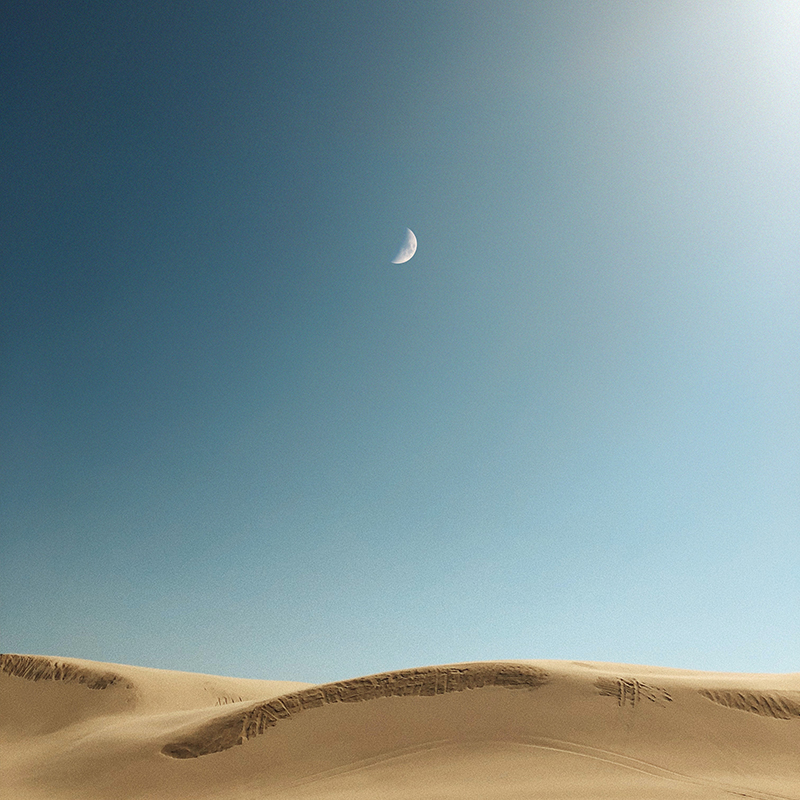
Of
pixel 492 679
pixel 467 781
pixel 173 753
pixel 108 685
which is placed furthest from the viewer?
pixel 108 685

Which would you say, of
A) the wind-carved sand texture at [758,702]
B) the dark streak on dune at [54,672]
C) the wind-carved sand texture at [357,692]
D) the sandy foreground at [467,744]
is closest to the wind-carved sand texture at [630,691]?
the sandy foreground at [467,744]

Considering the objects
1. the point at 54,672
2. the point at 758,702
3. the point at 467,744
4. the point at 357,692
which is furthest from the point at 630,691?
the point at 54,672

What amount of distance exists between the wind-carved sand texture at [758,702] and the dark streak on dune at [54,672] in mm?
26284

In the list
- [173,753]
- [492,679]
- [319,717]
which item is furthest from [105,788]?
[492,679]

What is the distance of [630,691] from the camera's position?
54.9ft

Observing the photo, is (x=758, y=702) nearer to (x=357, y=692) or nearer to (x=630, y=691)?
(x=630, y=691)

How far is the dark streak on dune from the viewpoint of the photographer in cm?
3070

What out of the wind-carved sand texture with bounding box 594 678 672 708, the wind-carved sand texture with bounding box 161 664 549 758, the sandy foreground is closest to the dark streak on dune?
the sandy foreground

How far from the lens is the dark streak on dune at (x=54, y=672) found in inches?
1209

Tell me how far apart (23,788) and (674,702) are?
17.7m

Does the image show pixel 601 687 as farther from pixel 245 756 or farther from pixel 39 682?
pixel 39 682

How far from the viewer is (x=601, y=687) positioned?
16.9 m

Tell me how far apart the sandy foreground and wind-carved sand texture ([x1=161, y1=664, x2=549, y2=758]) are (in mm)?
41

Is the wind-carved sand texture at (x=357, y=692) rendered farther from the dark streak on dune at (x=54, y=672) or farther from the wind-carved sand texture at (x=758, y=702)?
the dark streak on dune at (x=54, y=672)
